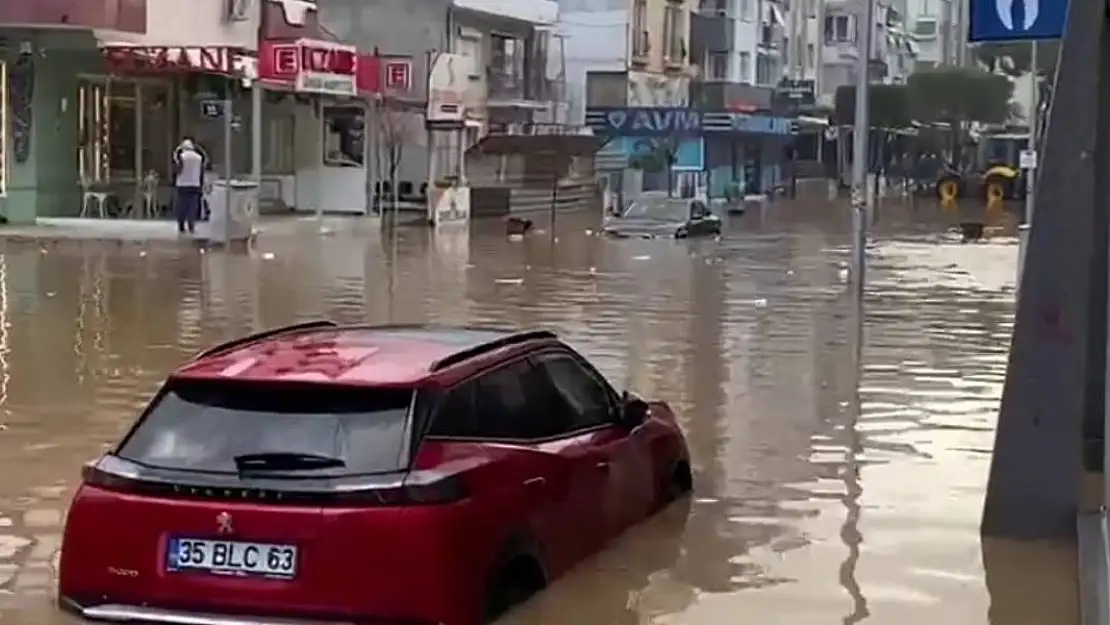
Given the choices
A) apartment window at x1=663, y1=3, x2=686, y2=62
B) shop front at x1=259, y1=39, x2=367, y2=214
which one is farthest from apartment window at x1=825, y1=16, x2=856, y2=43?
shop front at x1=259, y1=39, x2=367, y2=214

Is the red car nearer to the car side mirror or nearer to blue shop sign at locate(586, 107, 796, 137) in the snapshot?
the car side mirror

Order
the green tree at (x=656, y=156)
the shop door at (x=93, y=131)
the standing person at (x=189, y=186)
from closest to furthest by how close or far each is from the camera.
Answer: the standing person at (x=189, y=186) → the shop door at (x=93, y=131) → the green tree at (x=656, y=156)

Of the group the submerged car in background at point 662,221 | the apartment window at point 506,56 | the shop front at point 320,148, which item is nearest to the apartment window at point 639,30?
the apartment window at point 506,56

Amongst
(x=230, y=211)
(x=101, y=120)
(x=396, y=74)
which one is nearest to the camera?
(x=230, y=211)

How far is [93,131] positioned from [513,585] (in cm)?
3278

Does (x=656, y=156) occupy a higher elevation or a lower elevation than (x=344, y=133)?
lower

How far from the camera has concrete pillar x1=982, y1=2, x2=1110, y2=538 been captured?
9.59 m

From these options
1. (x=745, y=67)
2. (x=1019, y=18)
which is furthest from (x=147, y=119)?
(x=745, y=67)

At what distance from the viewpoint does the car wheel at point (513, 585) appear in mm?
7484

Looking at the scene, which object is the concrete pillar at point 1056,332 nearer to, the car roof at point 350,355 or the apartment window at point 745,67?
the car roof at point 350,355

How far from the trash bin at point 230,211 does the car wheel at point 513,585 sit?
25.4 metres

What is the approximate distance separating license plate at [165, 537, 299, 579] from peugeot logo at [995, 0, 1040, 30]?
215 inches

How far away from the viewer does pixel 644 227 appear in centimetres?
4425

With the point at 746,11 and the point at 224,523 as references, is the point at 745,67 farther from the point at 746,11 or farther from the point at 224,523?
the point at 224,523
